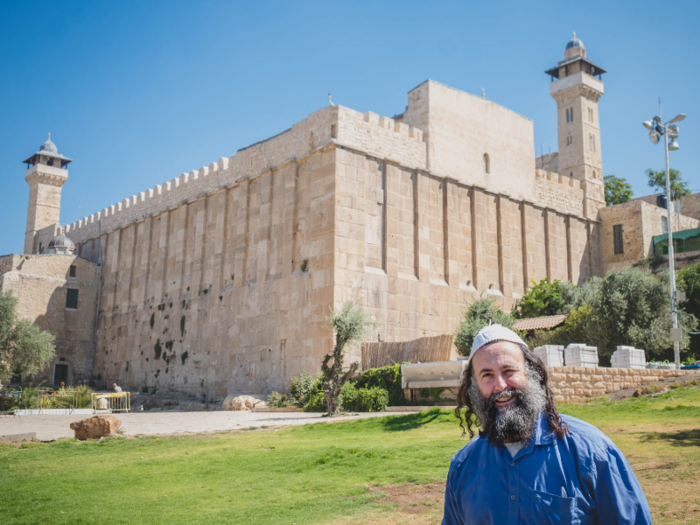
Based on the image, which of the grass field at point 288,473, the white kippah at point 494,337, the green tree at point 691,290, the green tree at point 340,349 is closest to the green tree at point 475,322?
the green tree at point 340,349

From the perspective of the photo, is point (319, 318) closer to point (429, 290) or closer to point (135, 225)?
point (429, 290)

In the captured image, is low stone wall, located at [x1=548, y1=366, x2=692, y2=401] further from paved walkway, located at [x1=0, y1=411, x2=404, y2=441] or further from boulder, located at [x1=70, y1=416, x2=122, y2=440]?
boulder, located at [x1=70, y1=416, x2=122, y2=440]

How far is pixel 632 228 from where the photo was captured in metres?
34.5

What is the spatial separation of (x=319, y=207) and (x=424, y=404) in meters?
10.1

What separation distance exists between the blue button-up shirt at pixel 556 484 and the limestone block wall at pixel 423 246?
21.1 m

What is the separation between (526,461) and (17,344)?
29956 millimetres

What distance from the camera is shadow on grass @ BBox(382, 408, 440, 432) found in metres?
13.0

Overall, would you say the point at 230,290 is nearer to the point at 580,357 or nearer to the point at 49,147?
the point at 580,357

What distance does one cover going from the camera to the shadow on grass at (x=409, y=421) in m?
13.0

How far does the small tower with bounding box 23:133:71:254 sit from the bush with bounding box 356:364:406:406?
35452 mm

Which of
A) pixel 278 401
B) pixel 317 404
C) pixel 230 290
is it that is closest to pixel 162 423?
pixel 317 404

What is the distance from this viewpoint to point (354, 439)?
472 inches

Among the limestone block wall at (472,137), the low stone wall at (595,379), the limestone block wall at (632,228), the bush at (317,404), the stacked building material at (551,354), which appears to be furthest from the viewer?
the limestone block wall at (632,228)

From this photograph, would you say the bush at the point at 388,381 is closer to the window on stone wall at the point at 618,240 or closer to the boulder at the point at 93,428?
the boulder at the point at 93,428
